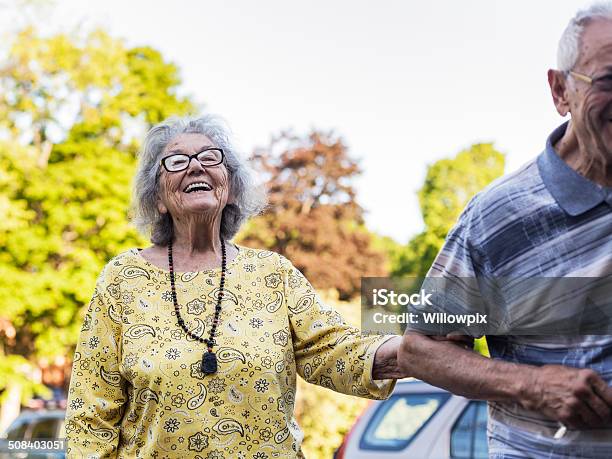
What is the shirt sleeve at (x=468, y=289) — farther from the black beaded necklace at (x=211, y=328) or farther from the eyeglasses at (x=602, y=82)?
the black beaded necklace at (x=211, y=328)

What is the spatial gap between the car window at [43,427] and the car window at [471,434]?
407 inches

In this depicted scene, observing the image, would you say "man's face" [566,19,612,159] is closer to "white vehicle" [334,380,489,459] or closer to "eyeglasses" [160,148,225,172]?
"eyeglasses" [160,148,225,172]

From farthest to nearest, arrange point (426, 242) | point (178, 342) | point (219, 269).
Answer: point (426, 242)
point (219, 269)
point (178, 342)

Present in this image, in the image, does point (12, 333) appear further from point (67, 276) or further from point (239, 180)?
point (239, 180)

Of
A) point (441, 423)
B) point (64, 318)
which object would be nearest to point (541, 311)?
point (441, 423)

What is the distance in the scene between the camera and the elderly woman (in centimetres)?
290

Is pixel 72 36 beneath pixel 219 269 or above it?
above

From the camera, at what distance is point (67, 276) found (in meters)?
20.6

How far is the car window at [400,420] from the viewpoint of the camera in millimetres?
6180

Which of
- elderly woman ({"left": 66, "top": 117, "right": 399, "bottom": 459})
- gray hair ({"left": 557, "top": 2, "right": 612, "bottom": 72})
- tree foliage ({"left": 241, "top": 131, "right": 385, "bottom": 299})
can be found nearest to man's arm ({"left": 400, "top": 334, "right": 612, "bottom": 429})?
gray hair ({"left": 557, "top": 2, "right": 612, "bottom": 72})

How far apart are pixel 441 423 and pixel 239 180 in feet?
10.5

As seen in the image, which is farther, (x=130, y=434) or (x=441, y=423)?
(x=441, y=423)

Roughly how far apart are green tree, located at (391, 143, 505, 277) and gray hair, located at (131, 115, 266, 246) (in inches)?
1223

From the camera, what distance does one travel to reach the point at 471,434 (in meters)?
5.89
